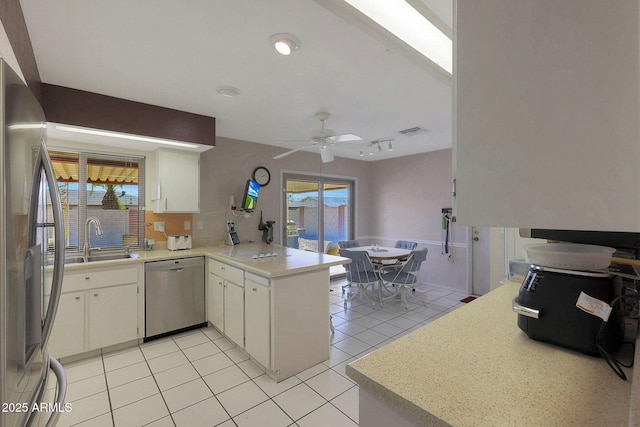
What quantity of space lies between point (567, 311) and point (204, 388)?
95.9 inches

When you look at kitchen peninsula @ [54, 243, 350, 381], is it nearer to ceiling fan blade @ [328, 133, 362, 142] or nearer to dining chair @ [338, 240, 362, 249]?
ceiling fan blade @ [328, 133, 362, 142]

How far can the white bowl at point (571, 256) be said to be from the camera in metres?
0.92

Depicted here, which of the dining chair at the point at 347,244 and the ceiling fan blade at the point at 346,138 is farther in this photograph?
the dining chair at the point at 347,244

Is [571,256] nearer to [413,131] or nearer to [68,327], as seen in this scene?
[413,131]

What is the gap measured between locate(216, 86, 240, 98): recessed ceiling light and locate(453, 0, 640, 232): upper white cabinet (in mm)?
2086

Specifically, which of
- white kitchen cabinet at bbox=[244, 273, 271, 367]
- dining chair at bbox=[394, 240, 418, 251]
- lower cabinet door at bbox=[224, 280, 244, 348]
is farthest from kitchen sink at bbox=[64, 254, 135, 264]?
dining chair at bbox=[394, 240, 418, 251]

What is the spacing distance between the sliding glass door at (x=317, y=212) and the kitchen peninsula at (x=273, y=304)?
6.75 ft

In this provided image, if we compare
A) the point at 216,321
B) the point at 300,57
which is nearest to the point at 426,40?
the point at 300,57

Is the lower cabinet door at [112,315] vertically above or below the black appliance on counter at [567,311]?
below

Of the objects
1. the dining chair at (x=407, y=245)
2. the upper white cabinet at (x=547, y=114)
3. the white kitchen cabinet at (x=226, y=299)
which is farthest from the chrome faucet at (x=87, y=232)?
the dining chair at (x=407, y=245)

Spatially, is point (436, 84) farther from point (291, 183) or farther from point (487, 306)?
point (291, 183)

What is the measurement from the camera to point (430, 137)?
13.4 ft

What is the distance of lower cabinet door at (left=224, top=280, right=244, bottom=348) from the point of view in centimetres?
260

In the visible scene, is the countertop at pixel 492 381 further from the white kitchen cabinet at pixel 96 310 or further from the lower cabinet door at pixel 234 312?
the white kitchen cabinet at pixel 96 310
